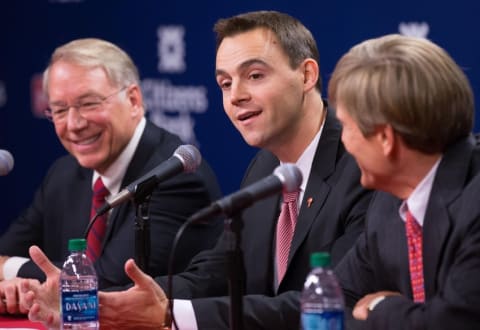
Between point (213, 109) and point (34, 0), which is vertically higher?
point (34, 0)

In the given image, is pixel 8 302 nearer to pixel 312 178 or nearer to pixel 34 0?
pixel 312 178

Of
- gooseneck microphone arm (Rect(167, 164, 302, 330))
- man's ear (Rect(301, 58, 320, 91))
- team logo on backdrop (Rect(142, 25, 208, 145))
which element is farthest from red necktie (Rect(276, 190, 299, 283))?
team logo on backdrop (Rect(142, 25, 208, 145))

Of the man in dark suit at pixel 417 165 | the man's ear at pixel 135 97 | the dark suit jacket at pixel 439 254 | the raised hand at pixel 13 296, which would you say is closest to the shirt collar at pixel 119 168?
the man's ear at pixel 135 97

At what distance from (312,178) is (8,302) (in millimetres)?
1142

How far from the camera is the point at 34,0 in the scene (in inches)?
239

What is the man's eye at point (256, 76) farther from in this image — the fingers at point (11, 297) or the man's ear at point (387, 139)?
the fingers at point (11, 297)

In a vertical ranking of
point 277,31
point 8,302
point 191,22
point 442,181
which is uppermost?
point 191,22

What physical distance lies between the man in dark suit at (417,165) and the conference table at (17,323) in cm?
116

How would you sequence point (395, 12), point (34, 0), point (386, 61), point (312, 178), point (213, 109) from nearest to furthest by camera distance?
point (386, 61)
point (312, 178)
point (395, 12)
point (213, 109)
point (34, 0)

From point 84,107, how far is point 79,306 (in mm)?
1596

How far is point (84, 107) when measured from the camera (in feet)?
14.6

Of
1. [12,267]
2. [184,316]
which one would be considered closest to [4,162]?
[184,316]

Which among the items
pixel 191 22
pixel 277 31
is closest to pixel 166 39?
pixel 191 22

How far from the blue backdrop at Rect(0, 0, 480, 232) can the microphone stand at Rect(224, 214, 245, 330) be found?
2282mm
